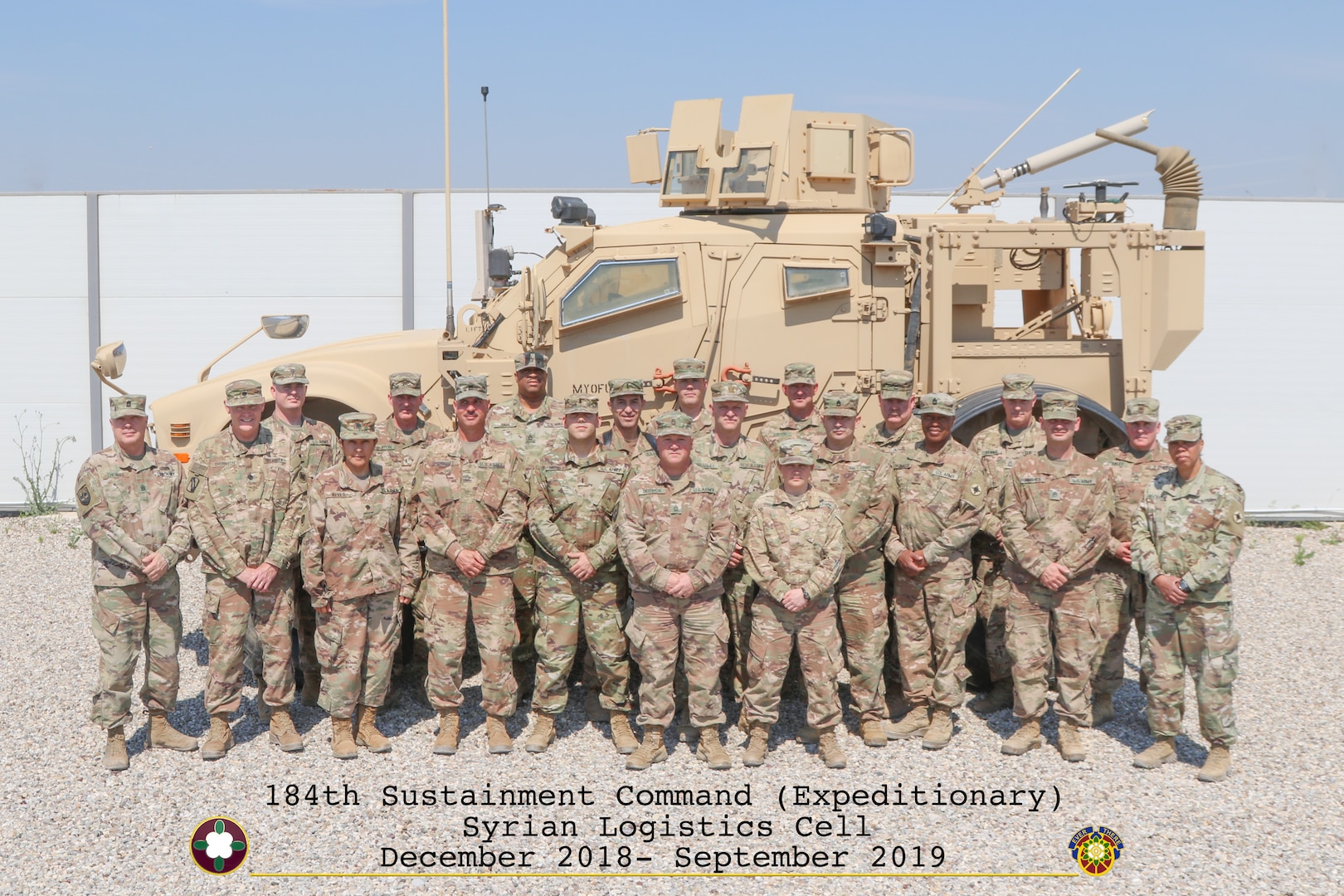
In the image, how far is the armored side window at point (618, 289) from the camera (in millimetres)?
7004

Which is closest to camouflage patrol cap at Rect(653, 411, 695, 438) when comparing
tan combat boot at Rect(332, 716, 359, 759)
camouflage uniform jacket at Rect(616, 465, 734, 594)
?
camouflage uniform jacket at Rect(616, 465, 734, 594)

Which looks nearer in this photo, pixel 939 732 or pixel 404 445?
pixel 939 732

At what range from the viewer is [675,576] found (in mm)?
5207

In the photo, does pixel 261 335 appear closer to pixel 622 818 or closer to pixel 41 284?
pixel 41 284

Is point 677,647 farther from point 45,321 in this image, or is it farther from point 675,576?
point 45,321

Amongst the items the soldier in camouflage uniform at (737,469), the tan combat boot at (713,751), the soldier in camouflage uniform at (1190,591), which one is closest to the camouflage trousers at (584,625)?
A: the tan combat boot at (713,751)

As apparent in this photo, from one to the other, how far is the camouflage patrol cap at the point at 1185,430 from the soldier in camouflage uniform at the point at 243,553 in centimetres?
419

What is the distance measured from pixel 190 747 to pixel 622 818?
89.5 inches

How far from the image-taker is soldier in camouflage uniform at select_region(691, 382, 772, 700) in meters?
5.63

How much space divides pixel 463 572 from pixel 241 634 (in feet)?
3.73

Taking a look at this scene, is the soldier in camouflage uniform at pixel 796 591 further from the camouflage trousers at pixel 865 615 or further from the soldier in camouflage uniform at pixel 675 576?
the camouflage trousers at pixel 865 615

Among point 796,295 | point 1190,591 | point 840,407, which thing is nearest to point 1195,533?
point 1190,591

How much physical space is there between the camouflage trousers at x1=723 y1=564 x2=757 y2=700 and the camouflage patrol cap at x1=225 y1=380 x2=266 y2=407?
249cm

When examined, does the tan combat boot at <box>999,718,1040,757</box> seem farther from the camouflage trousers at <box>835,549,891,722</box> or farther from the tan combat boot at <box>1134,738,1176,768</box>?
the camouflage trousers at <box>835,549,891,722</box>
